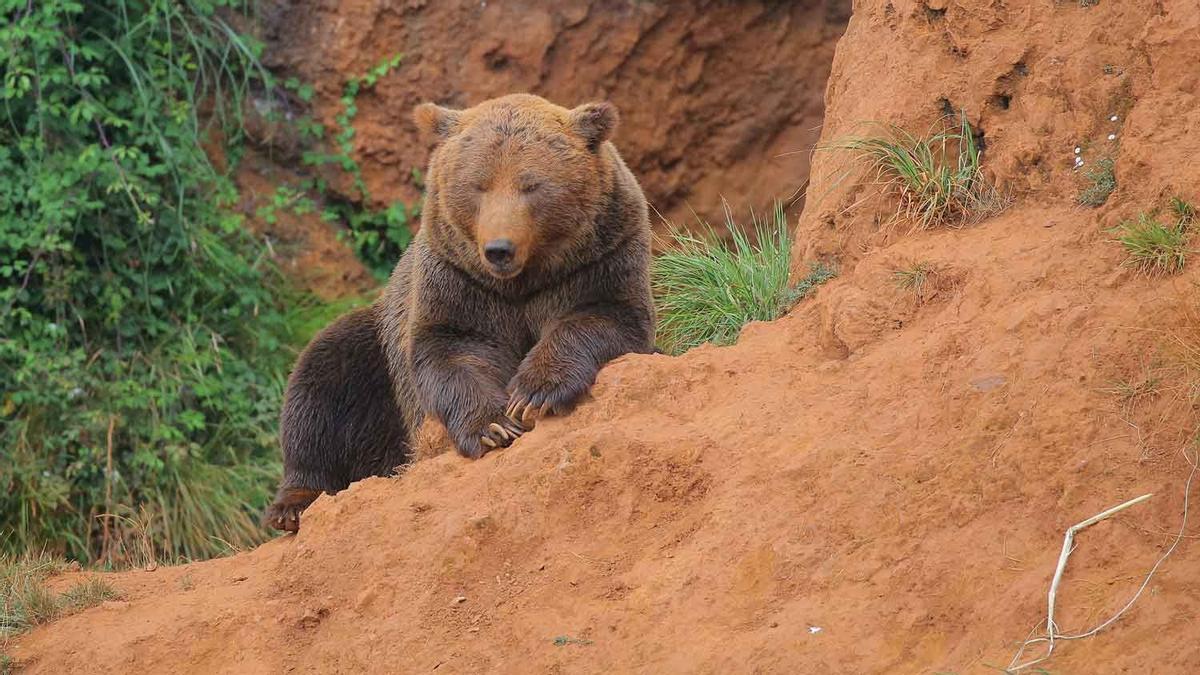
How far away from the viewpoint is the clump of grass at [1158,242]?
169 inches

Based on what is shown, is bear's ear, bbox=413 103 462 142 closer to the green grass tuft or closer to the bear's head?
the bear's head

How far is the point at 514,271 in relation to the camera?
18.9ft

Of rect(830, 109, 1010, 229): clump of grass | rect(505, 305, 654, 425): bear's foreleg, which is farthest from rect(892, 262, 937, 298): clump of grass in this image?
rect(505, 305, 654, 425): bear's foreleg

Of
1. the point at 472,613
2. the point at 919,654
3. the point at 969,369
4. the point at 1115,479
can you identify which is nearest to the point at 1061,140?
the point at 969,369

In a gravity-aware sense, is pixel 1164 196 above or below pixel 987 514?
above

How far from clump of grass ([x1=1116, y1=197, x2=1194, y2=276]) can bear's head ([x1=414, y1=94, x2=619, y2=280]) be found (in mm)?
2234

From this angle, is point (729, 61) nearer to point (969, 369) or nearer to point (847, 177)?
point (847, 177)

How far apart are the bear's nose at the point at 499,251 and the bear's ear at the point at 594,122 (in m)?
0.77

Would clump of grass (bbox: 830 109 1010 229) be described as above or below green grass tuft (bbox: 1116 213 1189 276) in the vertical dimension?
below

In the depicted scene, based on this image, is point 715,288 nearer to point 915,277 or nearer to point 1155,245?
point 915,277

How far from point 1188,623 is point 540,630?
1741mm

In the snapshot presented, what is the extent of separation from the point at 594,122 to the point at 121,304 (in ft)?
12.9

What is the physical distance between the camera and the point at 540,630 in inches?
171

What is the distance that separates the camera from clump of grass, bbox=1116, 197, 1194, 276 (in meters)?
4.29
